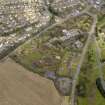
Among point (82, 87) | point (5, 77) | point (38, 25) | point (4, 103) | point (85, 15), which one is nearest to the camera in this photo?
point (4, 103)

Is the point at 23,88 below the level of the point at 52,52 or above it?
above

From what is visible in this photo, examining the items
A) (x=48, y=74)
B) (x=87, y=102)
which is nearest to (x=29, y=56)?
(x=48, y=74)

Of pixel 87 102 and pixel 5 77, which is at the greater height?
pixel 5 77

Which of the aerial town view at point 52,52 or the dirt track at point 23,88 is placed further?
the aerial town view at point 52,52

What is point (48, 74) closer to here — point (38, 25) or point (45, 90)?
point (45, 90)

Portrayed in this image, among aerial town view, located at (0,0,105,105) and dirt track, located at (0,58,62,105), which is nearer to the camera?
dirt track, located at (0,58,62,105)
